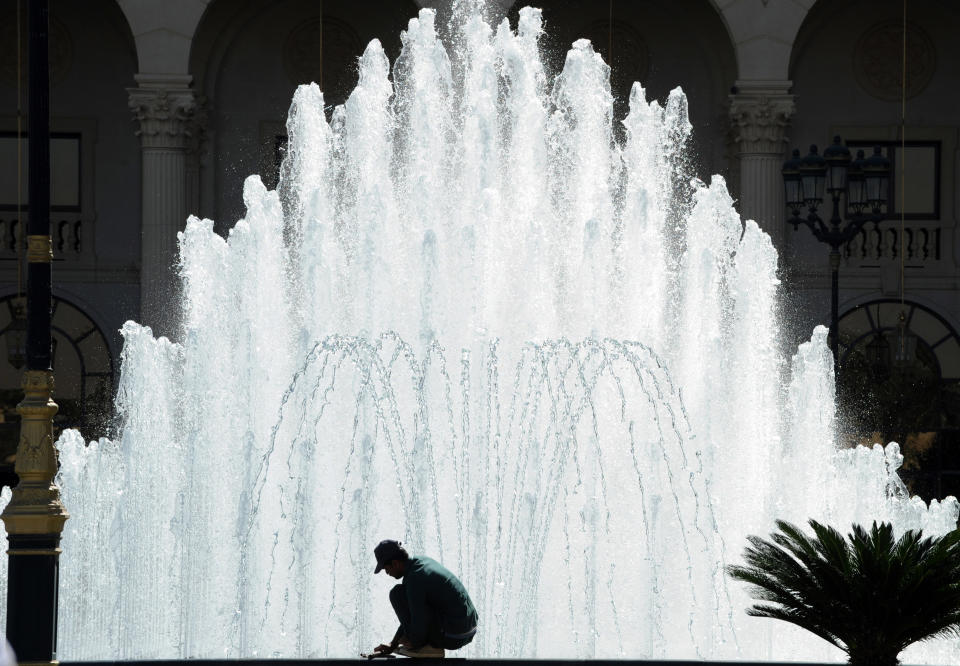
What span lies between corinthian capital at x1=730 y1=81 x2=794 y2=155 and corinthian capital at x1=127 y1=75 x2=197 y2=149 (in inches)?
368

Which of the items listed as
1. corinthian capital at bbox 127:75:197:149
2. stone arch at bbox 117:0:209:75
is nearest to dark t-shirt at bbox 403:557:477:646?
corinthian capital at bbox 127:75:197:149

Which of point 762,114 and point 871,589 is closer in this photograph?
point 871,589

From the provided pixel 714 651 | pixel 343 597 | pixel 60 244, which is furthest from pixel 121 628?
pixel 60 244

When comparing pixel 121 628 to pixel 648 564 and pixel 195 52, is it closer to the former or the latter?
pixel 648 564

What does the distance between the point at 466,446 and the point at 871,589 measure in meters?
4.97

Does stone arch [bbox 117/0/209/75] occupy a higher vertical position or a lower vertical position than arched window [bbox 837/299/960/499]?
higher

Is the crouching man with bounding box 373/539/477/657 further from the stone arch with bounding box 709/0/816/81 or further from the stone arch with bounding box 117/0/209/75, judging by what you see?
the stone arch with bounding box 709/0/816/81

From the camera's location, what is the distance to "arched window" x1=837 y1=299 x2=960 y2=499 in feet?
95.7

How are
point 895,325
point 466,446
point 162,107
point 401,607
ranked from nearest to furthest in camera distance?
point 401,607, point 466,446, point 162,107, point 895,325

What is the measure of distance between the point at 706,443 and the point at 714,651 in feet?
10.2

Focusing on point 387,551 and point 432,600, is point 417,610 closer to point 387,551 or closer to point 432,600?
point 432,600

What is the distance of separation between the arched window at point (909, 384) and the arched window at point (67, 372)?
1319 centimetres

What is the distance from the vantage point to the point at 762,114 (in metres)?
27.8

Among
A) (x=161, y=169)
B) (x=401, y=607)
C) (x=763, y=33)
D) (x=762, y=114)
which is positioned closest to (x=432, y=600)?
(x=401, y=607)
